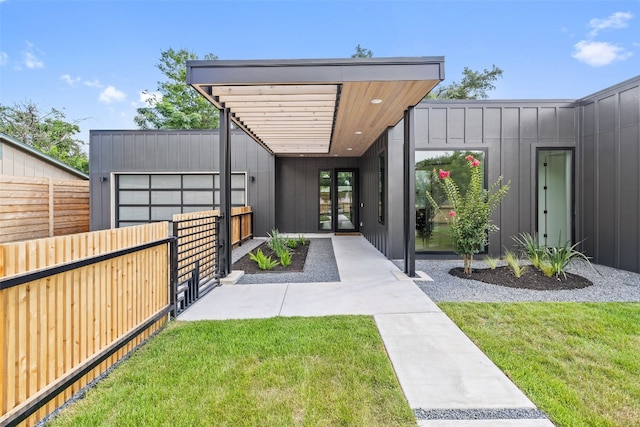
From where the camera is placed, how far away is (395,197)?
618cm

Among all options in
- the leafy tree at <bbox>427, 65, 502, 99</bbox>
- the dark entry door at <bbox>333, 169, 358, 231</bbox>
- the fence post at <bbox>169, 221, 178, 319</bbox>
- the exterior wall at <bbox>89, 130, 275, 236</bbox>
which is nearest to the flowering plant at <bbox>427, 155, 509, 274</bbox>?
the fence post at <bbox>169, 221, 178, 319</bbox>

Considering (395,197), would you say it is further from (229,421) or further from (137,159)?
(137,159)

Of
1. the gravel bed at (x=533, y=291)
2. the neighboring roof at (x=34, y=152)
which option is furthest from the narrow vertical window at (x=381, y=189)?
the neighboring roof at (x=34, y=152)

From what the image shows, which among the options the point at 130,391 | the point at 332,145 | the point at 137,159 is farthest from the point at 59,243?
the point at 137,159

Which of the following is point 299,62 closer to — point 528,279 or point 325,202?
point 528,279

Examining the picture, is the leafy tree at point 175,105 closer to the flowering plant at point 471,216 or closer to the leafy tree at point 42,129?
the leafy tree at point 42,129

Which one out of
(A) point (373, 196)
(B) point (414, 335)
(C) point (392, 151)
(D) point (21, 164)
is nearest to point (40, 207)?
(D) point (21, 164)

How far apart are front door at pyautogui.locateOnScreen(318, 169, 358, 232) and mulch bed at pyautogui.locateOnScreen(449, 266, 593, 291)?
5.59 meters

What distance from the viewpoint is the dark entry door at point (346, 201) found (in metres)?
10.4

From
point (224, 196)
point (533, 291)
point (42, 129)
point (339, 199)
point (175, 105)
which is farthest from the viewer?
point (175, 105)

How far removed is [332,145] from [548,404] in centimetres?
686

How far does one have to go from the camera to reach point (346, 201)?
10.5 m

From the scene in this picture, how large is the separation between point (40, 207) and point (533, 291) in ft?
38.7

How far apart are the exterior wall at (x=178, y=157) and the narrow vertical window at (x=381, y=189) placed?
3862mm
